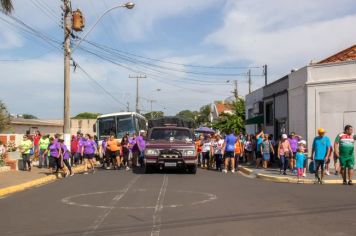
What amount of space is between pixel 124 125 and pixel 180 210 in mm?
22636

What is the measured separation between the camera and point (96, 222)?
29.7 feet

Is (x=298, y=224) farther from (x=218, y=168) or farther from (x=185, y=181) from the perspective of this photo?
(x=218, y=168)

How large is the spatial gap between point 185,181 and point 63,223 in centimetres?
826

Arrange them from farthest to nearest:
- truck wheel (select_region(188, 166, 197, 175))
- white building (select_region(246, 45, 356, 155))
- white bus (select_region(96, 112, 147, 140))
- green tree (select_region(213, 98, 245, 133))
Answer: green tree (select_region(213, 98, 245, 133)) → white bus (select_region(96, 112, 147, 140)) → white building (select_region(246, 45, 356, 155)) → truck wheel (select_region(188, 166, 197, 175))

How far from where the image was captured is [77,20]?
24609 millimetres

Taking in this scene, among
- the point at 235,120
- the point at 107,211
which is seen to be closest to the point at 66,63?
the point at 107,211

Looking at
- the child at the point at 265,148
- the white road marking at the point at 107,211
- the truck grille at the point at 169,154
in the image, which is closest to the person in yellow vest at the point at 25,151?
A: the truck grille at the point at 169,154

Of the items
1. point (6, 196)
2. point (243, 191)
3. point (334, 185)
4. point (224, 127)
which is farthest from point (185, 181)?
point (224, 127)

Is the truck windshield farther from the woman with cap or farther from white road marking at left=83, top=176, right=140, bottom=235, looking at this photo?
white road marking at left=83, top=176, right=140, bottom=235

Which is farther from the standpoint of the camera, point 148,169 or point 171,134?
point 171,134

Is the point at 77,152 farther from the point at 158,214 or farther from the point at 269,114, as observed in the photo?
the point at 158,214

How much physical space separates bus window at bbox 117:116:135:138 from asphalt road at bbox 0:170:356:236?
16.8m

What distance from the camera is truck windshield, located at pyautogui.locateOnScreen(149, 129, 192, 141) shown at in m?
20.8

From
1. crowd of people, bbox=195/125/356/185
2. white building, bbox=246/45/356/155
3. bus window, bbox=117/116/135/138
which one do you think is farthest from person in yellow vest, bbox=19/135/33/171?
bus window, bbox=117/116/135/138
